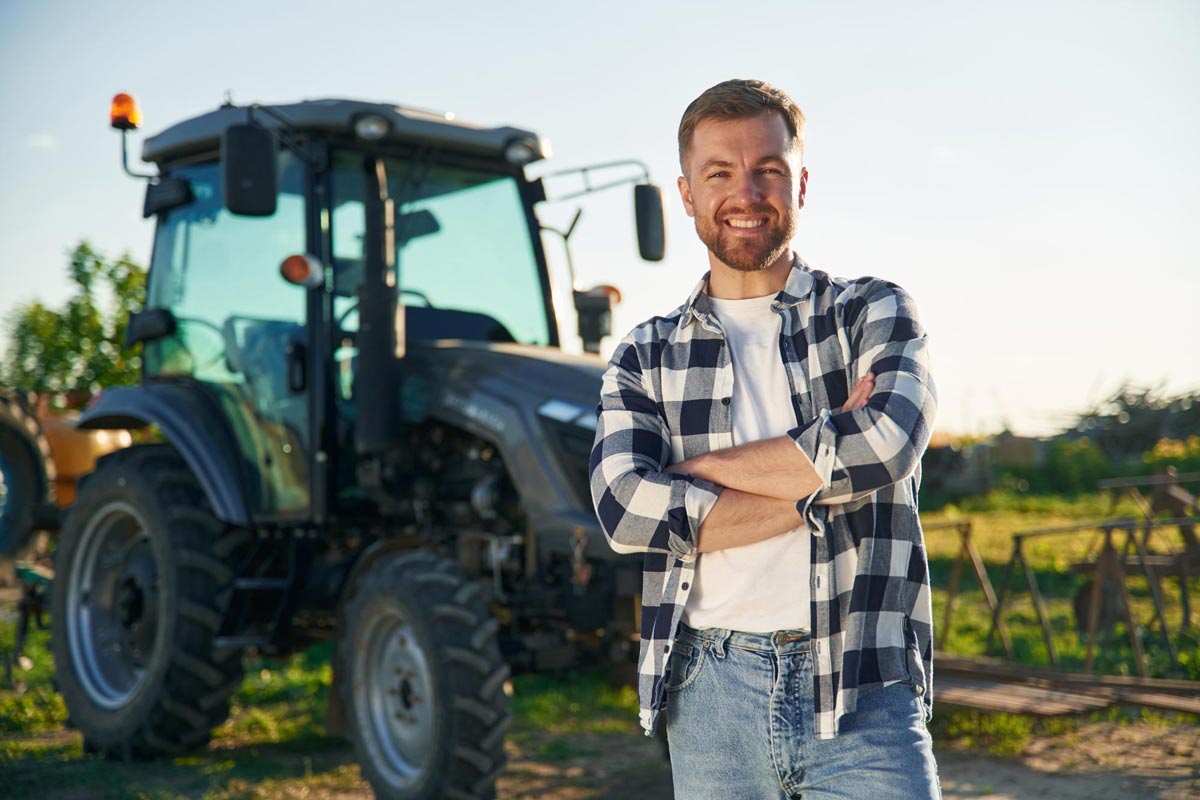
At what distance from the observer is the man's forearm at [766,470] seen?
81.7 inches

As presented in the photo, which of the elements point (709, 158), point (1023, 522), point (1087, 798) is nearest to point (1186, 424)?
point (1023, 522)

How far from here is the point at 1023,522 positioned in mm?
13180

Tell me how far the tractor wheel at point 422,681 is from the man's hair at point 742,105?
257 cm

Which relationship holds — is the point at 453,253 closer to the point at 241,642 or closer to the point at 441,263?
the point at 441,263

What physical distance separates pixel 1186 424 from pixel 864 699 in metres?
16.7

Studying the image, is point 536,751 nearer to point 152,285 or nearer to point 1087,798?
point 1087,798

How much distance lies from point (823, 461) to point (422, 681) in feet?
9.61

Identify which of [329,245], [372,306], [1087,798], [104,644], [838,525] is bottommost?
[1087,798]

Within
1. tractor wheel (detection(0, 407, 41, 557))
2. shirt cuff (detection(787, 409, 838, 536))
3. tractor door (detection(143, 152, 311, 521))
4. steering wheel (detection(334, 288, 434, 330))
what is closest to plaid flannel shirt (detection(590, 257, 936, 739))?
shirt cuff (detection(787, 409, 838, 536))

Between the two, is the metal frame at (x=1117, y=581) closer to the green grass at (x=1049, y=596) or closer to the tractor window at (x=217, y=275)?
the green grass at (x=1049, y=596)

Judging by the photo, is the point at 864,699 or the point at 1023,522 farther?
the point at 1023,522

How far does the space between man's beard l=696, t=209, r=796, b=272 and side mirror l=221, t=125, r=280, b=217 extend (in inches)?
108

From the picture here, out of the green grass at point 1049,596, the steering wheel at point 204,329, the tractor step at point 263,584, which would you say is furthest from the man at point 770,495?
the green grass at point 1049,596

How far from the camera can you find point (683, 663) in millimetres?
2115
